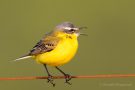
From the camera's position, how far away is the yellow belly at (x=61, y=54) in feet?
38.7

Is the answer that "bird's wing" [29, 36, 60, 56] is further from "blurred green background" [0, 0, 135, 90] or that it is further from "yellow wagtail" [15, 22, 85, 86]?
"blurred green background" [0, 0, 135, 90]

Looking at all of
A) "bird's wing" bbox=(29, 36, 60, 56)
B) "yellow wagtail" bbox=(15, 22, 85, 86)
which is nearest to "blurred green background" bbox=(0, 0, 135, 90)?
"yellow wagtail" bbox=(15, 22, 85, 86)

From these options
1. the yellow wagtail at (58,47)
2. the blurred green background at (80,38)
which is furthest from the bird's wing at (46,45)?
the blurred green background at (80,38)

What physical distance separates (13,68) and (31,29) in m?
2.27

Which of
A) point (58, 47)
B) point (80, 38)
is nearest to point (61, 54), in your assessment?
point (58, 47)

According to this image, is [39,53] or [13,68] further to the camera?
[13,68]

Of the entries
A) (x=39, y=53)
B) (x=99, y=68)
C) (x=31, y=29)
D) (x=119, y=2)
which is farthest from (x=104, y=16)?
(x=39, y=53)

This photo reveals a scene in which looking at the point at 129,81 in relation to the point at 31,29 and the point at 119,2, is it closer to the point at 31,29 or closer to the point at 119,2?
the point at 31,29

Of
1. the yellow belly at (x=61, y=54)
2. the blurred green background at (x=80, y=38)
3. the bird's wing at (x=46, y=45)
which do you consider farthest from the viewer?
the blurred green background at (x=80, y=38)

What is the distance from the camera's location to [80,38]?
663 inches

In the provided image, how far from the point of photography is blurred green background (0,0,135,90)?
50.1 feet

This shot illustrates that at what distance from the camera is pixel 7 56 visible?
1585 centimetres

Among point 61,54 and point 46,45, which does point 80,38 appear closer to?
point 46,45

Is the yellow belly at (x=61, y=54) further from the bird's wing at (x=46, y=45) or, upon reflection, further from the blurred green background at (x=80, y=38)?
the blurred green background at (x=80, y=38)
